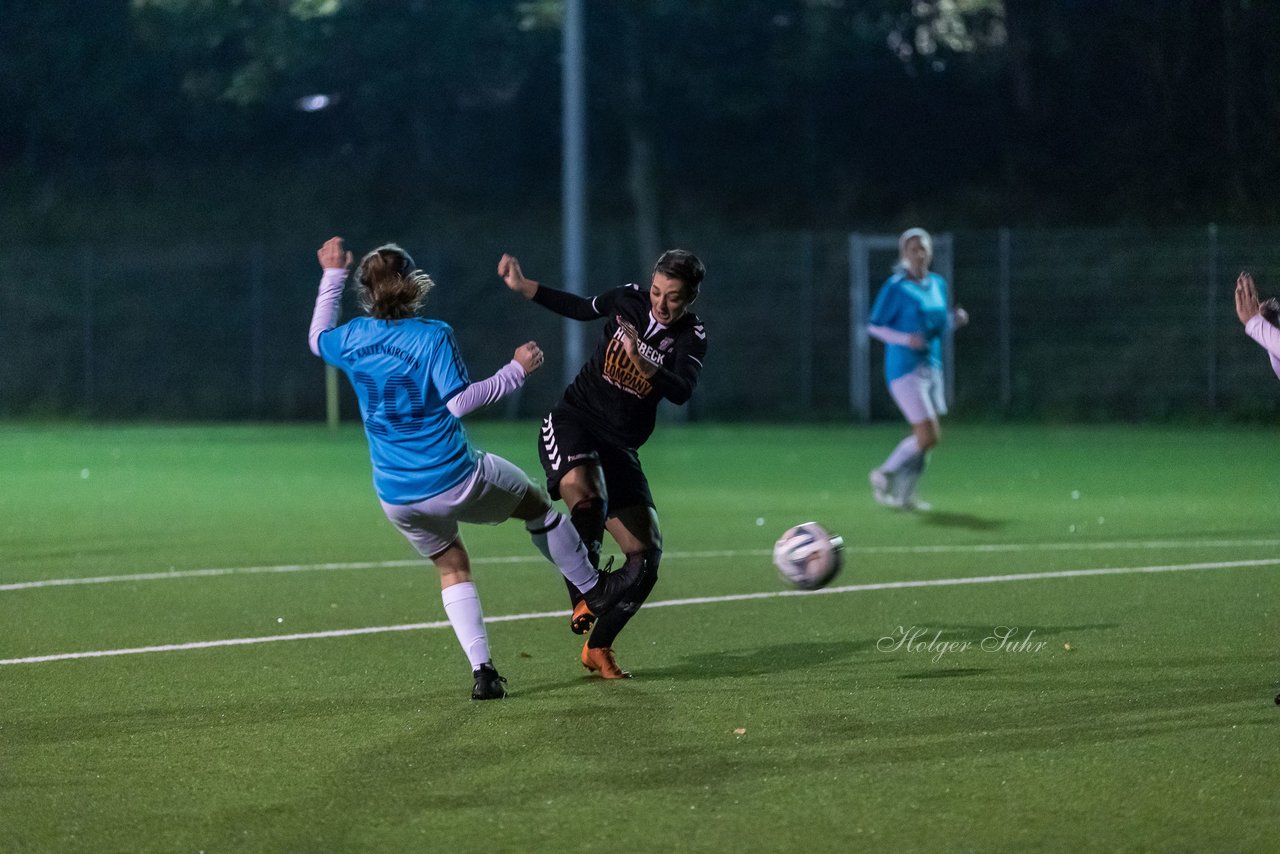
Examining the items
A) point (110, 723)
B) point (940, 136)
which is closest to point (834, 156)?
point (940, 136)

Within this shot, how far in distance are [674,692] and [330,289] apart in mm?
2022

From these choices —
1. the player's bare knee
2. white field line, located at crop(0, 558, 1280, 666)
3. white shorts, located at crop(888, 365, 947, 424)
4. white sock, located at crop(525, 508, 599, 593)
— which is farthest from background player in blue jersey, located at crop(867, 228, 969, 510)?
the player's bare knee

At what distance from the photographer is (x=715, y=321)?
31.9 meters

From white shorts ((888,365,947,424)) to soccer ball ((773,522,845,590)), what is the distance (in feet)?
20.0

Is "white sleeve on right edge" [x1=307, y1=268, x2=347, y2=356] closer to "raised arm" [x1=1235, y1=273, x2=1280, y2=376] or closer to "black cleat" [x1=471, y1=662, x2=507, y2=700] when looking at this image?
"black cleat" [x1=471, y1=662, x2=507, y2=700]

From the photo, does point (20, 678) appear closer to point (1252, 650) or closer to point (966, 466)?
point (1252, 650)

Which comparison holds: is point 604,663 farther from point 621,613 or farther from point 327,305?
point 327,305

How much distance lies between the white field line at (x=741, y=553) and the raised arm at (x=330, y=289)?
394 cm

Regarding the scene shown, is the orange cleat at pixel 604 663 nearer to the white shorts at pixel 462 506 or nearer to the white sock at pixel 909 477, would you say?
the white shorts at pixel 462 506

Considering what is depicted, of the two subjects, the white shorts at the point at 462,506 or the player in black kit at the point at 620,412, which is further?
the player in black kit at the point at 620,412

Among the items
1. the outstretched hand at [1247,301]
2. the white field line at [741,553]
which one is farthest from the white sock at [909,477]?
the outstretched hand at [1247,301]

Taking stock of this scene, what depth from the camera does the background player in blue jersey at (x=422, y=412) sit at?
7008mm

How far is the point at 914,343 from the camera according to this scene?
1405cm

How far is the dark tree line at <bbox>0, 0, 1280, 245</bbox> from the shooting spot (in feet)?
124
